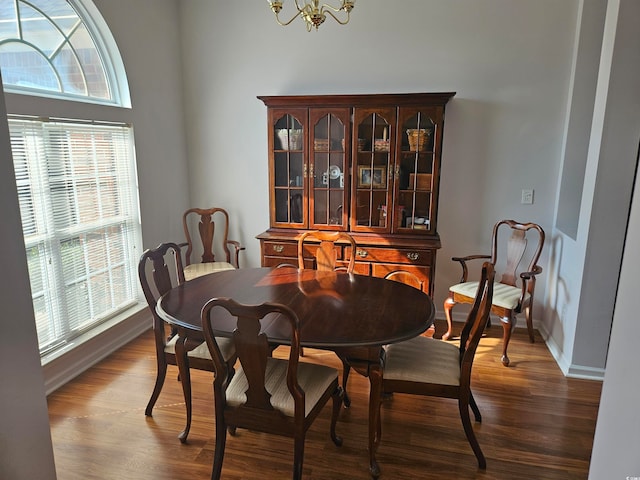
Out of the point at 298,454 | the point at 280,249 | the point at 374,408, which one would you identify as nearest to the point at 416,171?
the point at 280,249

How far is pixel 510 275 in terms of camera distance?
3621mm

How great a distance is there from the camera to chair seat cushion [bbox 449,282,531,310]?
314 centimetres

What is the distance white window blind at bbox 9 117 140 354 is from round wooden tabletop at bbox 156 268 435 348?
963 millimetres

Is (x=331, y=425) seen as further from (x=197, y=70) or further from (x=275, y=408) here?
(x=197, y=70)

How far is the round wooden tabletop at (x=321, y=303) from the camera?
1.93 meters

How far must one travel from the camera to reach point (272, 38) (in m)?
3.86

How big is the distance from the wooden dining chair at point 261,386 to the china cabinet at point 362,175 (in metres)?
1.60

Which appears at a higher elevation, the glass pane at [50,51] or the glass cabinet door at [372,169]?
the glass pane at [50,51]

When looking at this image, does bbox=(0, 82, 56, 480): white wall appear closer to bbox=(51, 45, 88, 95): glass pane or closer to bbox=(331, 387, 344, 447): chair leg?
bbox=(331, 387, 344, 447): chair leg

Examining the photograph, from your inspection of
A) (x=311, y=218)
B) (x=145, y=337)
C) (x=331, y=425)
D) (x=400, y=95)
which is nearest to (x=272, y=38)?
(x=400, y=95)

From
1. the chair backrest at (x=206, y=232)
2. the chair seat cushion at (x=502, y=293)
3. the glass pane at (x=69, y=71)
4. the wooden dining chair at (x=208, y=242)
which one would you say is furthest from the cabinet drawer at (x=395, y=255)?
the glass pane at (x=69, y=71)

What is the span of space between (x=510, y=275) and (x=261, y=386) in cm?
259

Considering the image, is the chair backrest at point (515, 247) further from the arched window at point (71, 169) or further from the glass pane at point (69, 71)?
the glass pane at point (69, 71)

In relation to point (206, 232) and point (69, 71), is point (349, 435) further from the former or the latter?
Answer: point (69, 71)
